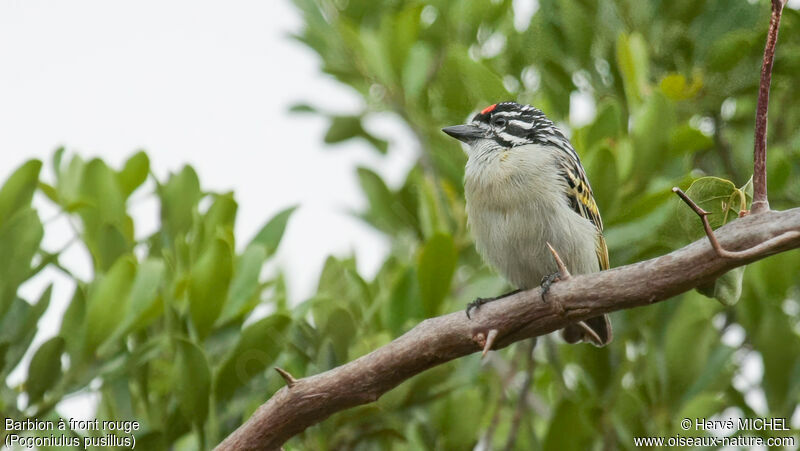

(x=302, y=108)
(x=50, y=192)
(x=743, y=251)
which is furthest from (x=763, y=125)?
(x=302, y=108)

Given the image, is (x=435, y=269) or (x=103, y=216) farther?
(x=103, y=216)

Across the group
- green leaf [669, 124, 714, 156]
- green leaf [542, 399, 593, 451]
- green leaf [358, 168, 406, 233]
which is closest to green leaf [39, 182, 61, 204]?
green leaf [358, 168, 406, 233]

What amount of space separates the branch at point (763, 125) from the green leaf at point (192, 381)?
1884 mm

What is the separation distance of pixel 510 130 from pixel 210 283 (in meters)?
1.56

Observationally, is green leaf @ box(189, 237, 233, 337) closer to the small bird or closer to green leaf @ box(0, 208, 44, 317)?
green leaf @ box(0, 208, 44, 317)

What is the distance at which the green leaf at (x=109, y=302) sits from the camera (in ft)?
11.5

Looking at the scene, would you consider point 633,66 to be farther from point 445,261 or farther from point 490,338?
point 490,338

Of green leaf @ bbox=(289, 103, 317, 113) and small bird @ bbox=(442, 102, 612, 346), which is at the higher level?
green leaf @ bbox=(289, 103, 317, 113)

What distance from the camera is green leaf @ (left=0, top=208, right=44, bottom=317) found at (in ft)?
11.5

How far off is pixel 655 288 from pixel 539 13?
8.70ft

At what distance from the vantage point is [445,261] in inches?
147

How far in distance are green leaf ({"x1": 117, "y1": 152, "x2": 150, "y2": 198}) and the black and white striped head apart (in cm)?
138

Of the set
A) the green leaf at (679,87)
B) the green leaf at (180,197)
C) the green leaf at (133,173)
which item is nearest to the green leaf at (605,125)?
the green leaf at (679,87)

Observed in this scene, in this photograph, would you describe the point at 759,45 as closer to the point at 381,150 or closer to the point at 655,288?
the point at 381,150
